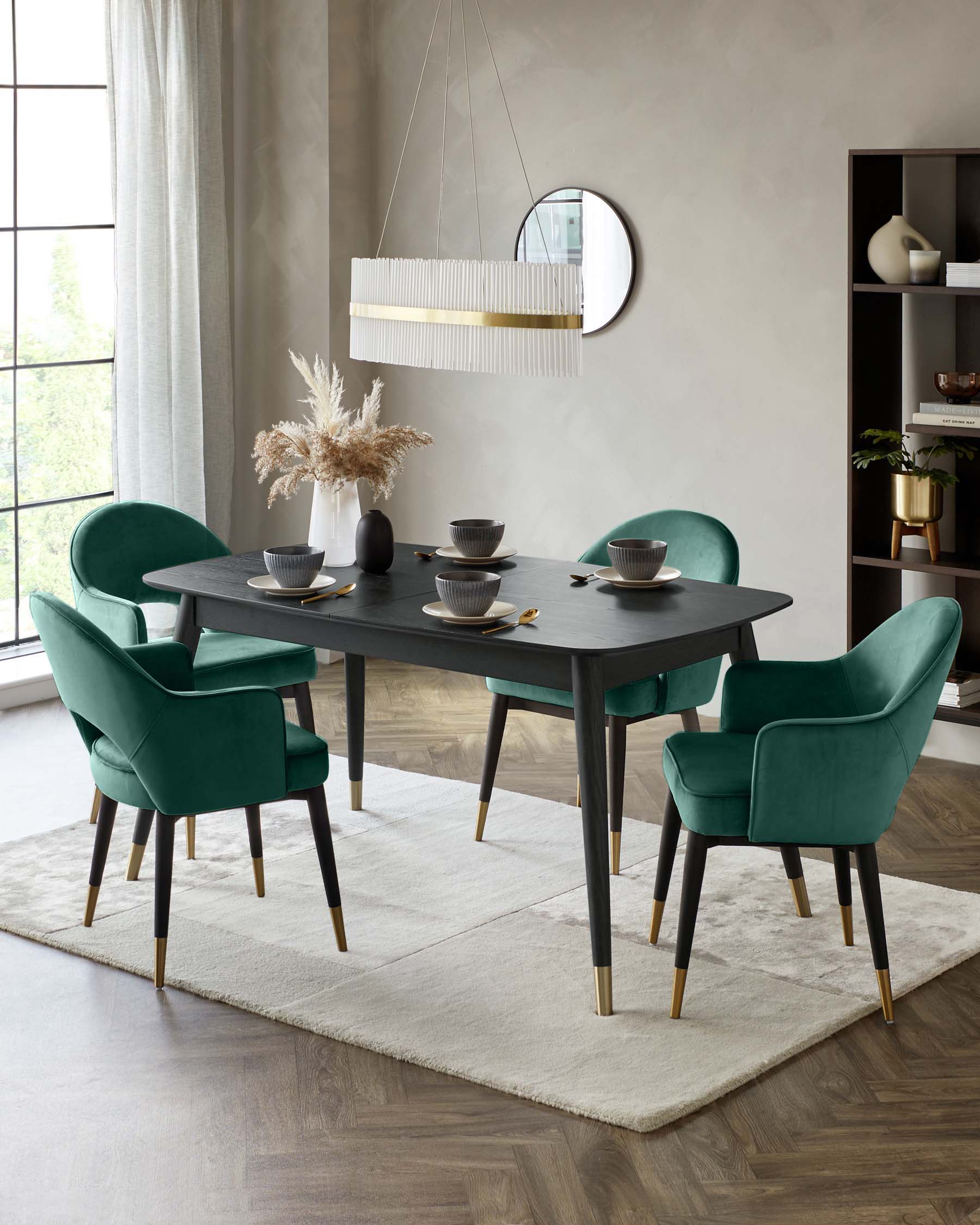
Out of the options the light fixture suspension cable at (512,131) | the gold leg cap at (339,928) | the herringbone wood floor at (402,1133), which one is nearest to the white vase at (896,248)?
the light fixture suspension cable at (512,131)

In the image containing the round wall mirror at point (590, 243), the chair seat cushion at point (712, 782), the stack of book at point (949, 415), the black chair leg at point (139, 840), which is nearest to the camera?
the chair seat cushion at point (712, 782)

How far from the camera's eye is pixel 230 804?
351 centimetres

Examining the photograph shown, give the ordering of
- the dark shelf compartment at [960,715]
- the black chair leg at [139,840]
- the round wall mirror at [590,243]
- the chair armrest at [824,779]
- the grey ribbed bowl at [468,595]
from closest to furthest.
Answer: the chair armrest at [824,779] → the grey ribbed bowl at [468,595] → the black chair leg at [139,840] → the dark shelf compartment at [960,715] → the round wall mirror at [590,243]

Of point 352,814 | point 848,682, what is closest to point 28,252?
point 352,814

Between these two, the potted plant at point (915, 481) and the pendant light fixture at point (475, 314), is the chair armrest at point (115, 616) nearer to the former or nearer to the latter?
the pendant light fixture at point (475, 314)

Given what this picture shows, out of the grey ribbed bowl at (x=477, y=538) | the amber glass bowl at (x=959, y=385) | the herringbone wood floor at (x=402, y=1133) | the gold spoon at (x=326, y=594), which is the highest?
the amber glass bowl at (x=959, y=385)

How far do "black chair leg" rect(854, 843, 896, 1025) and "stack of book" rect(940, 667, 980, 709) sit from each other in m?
1.77

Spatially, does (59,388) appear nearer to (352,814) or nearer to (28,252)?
(28,252)

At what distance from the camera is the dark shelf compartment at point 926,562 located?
193 inches

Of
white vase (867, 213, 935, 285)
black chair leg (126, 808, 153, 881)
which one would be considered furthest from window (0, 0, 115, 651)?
white vase (867, 213, 935, 285)

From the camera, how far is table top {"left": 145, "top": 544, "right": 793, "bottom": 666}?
3.51 metres

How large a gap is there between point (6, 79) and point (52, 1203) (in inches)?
187

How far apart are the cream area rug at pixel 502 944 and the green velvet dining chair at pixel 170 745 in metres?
0.23

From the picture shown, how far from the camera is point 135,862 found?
4070 millimetres
